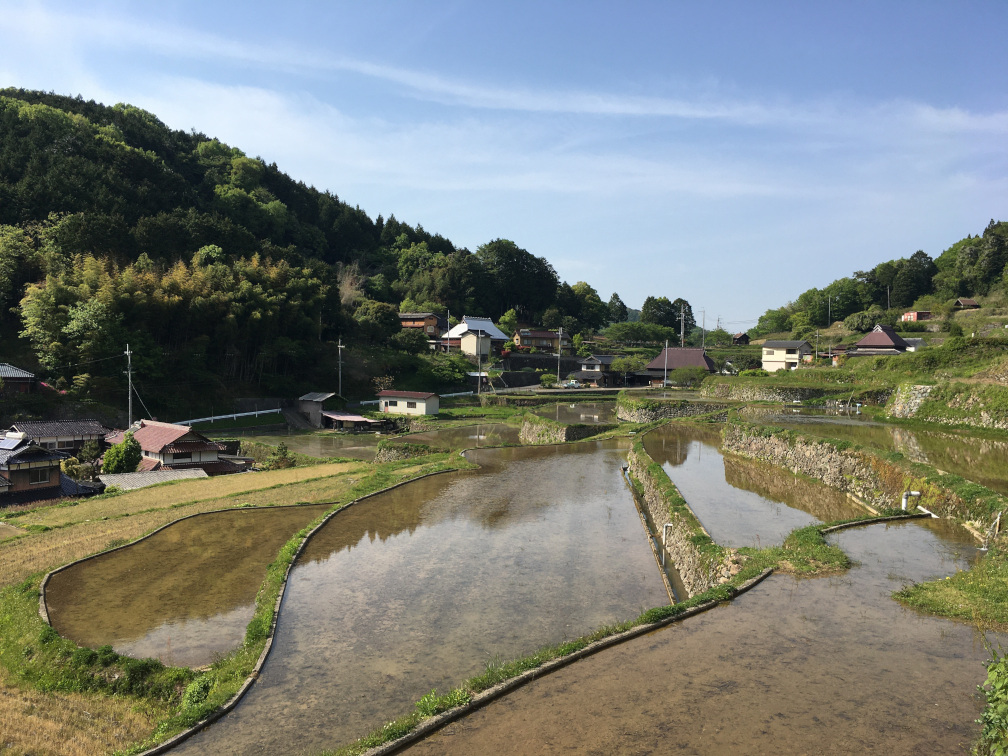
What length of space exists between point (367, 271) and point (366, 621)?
69.0m

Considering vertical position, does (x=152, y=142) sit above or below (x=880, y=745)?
above

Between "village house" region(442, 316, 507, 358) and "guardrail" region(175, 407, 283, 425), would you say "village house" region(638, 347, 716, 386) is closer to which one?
"village house" region(442, 316, 507, 358)

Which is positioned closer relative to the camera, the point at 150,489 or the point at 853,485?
the point at 853,485

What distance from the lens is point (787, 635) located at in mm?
7684

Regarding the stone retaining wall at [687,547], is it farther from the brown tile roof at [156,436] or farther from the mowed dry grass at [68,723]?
the brown tile roof at [156,436]

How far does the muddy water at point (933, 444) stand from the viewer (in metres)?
17.2

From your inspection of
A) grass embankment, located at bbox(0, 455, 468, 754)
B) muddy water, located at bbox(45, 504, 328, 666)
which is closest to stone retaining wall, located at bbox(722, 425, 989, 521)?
grass embankment, located at bbox(0, 455, 468, 754)

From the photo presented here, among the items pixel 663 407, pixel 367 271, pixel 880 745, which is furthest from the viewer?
pixel 367 271

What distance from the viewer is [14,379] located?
28.5m

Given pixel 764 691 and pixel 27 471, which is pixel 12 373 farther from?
pixel 764 691

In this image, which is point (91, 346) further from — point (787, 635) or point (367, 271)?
point (367, 271)

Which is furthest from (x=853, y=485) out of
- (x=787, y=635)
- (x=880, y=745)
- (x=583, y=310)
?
(x=583, y=310)

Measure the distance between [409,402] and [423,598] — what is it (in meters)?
28.4

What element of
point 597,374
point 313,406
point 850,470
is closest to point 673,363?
point 597,374
